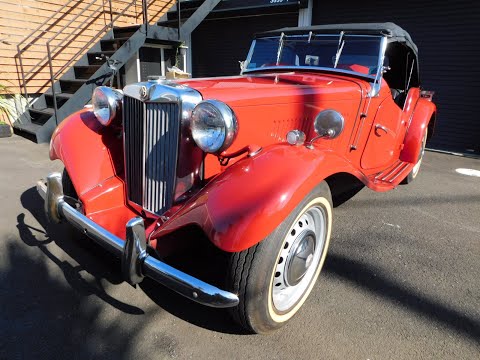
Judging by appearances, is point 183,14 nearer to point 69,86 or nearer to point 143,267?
point 69,86

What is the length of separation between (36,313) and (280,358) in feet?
4.75

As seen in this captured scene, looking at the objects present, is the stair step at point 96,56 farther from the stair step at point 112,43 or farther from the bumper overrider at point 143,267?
the bumper overrider at point 143,267

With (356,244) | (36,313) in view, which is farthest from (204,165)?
(356,244)

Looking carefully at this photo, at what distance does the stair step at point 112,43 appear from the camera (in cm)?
745

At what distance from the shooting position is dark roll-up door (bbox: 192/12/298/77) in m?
9.19

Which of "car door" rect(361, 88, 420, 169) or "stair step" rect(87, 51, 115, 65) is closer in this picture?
"car door" rect(361, 88, 420, 169)

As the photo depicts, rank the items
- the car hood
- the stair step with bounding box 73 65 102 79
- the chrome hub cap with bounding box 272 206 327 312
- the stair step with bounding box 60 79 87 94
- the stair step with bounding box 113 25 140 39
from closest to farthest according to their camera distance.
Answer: the chrome hub cap with bounding box 272 206 327 312 < the car hood < the stair step with bounding box 60 79 87 94 < the stair step with bounding box 73 65 102 79 < the stair step with bounding box 113 25 140 39

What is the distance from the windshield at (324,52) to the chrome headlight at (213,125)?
1.79 metres

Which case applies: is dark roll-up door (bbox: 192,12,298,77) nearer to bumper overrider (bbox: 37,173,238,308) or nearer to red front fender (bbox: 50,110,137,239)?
red front fender (bbox: 50,110,137,239)

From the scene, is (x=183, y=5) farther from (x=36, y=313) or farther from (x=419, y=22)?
(x=36, y=313)

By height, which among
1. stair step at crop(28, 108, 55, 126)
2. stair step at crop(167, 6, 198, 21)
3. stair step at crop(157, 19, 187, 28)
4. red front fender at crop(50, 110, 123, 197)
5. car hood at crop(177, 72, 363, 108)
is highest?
stair step at crop(167, 6, 198, 21)

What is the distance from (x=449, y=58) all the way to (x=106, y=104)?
22.5 ft

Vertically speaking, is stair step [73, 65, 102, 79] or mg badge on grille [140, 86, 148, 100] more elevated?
mg badge on grille [140, 86, 148, 100]

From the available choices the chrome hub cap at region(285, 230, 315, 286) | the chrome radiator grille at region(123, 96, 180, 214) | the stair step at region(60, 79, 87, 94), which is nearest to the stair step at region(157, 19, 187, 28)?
the stair step at region(60, 79, 87, 94)
